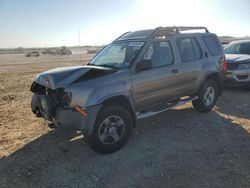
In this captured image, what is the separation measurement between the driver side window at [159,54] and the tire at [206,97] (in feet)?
4.63

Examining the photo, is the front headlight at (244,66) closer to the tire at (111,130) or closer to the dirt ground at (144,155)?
the dirt ground at (144,155)

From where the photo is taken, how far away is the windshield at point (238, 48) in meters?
10.0

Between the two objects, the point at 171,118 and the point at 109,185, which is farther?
the point at 171,118

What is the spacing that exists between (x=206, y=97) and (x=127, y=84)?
279cm

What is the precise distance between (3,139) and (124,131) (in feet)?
8.28

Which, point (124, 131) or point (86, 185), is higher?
point (124, 131)

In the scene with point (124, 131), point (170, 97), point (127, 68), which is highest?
point (127, 68)

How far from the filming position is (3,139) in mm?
5395

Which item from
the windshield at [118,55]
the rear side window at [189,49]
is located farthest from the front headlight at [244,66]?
the windshield at [118,55]

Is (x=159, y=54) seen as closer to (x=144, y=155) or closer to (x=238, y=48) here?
(x=144, y=155)

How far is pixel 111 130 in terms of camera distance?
457cm

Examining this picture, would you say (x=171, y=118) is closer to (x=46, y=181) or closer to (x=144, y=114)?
(x=144, y=114)

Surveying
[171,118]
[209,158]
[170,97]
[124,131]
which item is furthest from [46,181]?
[171,118]

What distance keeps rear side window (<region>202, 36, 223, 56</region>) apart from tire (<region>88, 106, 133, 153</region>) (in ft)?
10.5
